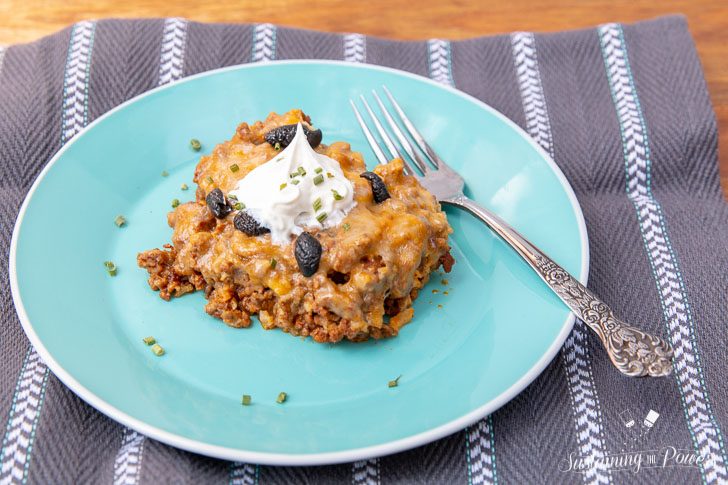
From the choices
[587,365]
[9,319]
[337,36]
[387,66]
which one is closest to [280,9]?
[337,36]

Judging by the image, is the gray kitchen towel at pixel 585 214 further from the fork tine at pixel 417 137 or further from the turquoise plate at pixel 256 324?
the fork tine at pixel 417 137

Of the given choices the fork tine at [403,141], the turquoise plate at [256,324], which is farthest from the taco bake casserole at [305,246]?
the fork tine at [403,141]

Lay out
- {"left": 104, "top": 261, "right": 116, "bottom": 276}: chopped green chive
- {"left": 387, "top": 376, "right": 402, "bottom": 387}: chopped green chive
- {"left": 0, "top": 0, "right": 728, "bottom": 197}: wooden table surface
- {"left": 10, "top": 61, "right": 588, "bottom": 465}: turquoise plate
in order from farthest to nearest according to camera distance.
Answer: {"left": 0, "top": 0, "right": 728, "bottom": 197}: wooden table surface → {"left": 104, "top": 261, "right": 116, "bottom": 276}: chopped green chive → {"left": 387, "top": 376, "right": 402, "bottom": 387}: chopped green chive → {"left": 10, "top": 61, "right": 588, "bottom": 465}: turquoise plate

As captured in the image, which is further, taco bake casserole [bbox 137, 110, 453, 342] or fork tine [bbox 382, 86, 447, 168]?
fork tine [bbox 382, 86, 447, 168]

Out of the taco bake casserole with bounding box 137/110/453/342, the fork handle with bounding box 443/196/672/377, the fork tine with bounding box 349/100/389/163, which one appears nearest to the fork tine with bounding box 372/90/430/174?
the fork tine with bounding box 349/100/389/163

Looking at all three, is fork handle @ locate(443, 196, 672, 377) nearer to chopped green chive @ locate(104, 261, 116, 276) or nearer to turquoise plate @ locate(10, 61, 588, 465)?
turquoise plate @ locate(10, 61, 588, 465)

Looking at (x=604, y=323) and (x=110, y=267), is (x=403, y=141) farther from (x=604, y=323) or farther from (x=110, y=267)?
(x=110, y=267)
